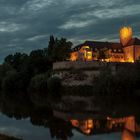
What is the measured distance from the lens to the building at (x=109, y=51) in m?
69.1

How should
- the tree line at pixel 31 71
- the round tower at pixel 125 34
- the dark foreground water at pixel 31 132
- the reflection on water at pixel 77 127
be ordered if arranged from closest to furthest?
the dark foreground water at pixel 31 132
the reflection on water at pixel 77 127
the tree line at pixel 31 71
the round tower at pixel 125 34

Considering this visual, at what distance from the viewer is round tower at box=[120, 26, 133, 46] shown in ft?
251

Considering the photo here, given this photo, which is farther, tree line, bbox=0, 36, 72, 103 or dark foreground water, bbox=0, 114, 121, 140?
tree line, bbox=0, 36, 72, 103

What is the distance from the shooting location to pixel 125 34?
255 ft

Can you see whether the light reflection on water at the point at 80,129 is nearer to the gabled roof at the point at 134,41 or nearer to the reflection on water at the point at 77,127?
the reflection on water at the point at 77,127

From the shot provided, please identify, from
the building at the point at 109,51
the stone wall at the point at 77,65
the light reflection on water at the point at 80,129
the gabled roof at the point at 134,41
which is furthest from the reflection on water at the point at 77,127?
the gabled roof at the point at 134,41

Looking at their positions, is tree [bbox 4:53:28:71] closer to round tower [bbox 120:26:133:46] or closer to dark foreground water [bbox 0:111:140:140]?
round tower [bbox 120:26:133:46]

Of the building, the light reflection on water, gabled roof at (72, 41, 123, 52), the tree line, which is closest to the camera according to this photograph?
the light reflection on water

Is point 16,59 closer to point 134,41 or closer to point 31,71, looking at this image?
point 31,71

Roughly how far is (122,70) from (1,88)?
84.7 ft

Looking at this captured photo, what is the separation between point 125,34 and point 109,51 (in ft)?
26.9

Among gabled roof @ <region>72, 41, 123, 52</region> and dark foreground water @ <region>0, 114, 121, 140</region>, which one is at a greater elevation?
gabled roof @ <region>72, 41, 123, 52</region>

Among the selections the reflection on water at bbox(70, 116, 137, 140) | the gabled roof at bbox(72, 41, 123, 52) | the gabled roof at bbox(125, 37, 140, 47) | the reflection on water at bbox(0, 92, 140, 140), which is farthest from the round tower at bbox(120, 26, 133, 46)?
the reflection on water at bbox(70, 116, 137, 140)

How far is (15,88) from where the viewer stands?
206 ft
